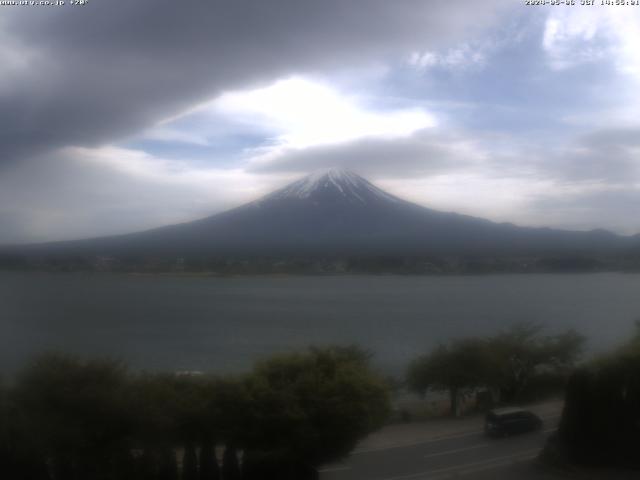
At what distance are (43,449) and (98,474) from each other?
445mm

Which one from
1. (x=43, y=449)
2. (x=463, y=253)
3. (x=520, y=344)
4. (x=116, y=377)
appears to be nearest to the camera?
(x=43, y=449)

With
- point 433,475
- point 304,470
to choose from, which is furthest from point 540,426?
point 304,470

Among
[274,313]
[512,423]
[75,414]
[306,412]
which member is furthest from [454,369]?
[75,414]

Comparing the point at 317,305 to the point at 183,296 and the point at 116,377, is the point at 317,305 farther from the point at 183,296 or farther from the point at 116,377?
the point at 116,377

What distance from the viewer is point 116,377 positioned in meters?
5.45

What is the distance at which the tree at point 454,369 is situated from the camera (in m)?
7.18

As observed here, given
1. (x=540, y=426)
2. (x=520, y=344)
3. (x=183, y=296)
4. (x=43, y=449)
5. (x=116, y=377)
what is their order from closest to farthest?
(x=43, y=449)
(x=116, y=377)
(x=540, y=426)
(x=520, y=344)
(x=183, y=296)

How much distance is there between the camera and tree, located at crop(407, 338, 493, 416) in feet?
23.6

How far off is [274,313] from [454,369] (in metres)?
3.96

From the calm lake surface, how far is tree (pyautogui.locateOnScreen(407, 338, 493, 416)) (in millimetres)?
302

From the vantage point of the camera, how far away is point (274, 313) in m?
10.7

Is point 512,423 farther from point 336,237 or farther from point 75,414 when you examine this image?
point 336,237

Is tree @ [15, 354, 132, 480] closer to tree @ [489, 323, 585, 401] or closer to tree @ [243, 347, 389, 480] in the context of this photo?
tree @ [243, 347, 389, 480]

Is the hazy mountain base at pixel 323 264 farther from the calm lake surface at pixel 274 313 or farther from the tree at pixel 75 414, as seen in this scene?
the tree at pixel 75 414
